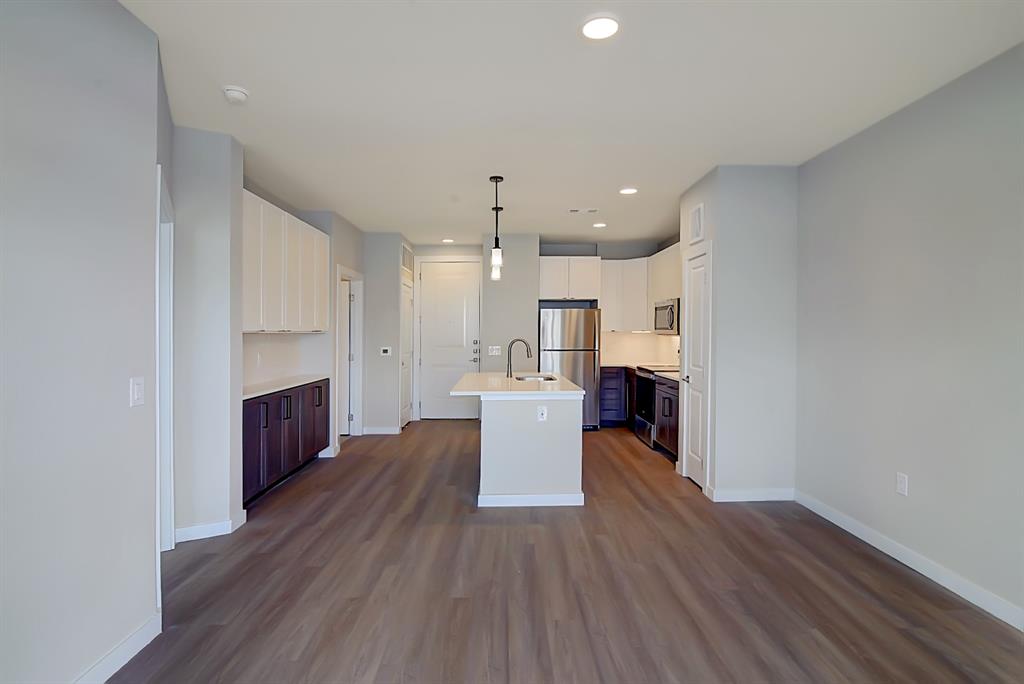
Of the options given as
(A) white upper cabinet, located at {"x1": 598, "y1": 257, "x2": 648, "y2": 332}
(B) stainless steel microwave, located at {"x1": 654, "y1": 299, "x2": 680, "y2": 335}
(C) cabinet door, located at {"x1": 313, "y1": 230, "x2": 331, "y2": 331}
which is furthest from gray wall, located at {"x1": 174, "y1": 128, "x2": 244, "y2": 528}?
(A) white upper cabinet, located at {"x1": 598, "y1": 257, "x2": 648, "y2": 332}

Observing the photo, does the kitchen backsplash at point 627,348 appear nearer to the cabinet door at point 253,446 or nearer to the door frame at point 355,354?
the door frame at point 355,354

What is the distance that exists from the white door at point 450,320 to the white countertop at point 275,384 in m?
2.20

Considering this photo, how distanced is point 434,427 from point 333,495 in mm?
2634

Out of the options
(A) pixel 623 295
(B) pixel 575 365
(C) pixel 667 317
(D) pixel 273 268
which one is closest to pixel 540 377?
(B) pixel 575 365

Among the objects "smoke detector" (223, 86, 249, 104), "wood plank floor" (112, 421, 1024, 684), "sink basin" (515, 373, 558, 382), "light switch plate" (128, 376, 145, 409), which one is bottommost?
"wood plank floor" (112, 421, 1024, 684)

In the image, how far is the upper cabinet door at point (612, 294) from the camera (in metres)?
6.44

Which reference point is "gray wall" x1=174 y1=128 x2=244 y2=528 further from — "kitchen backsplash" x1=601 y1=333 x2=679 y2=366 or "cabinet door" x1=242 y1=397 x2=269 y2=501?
"kitchen backsplash" x1=601 y1=333 x2=679 y2=366

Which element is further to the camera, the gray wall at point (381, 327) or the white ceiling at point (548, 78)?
the gray wall at point (381, 327)

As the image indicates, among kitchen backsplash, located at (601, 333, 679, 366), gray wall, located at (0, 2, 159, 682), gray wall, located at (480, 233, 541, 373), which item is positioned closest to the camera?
gray wall, located at (0, 2, 159, 682)

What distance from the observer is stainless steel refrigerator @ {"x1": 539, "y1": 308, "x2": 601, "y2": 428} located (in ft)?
20.2

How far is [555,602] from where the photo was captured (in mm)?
2330

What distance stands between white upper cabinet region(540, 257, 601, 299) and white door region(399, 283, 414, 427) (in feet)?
6.05

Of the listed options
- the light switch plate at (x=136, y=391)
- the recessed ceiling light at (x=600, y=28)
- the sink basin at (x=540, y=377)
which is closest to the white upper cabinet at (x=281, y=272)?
the light switch plate at (x=136, y=391)

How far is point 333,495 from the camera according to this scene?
3830 mm
